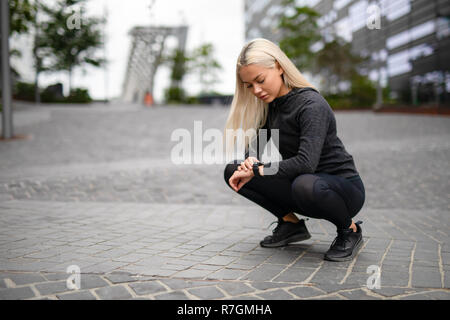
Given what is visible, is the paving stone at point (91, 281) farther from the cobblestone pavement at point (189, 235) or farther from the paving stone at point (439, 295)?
the paving stone at point (439, 295)

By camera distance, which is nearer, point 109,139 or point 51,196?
point 51,196

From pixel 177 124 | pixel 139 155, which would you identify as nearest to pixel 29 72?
pixel 177 124

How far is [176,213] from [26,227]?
155cm

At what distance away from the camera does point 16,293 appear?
97.4 inches

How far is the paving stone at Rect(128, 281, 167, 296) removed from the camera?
2.53 metres

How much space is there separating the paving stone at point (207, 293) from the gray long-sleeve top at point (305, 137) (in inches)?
34.0

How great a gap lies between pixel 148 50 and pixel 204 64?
6745 millimetres

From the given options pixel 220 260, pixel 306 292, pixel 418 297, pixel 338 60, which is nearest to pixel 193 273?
pixel 220 260

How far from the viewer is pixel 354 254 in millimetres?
3328

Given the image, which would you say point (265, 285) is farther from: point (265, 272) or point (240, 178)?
point (240, 178)

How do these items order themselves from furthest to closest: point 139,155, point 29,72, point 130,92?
1. point 130,92
2. point 29,72
3. point 139,155

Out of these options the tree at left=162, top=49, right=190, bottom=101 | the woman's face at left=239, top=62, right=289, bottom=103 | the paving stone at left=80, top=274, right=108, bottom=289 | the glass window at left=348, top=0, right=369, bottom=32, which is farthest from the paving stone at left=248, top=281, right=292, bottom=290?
the glass window at left=348, top=0, right=369, bottom=32
